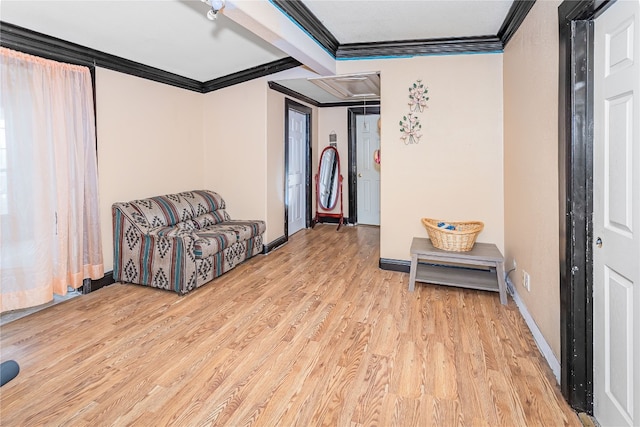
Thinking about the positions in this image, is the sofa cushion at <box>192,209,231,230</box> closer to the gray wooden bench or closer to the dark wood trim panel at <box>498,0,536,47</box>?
the gray wooden bench

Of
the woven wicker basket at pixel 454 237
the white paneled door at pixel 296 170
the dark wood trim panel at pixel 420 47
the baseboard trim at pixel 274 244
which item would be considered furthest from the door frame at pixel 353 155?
the woven wicker basket at pixel 454 237

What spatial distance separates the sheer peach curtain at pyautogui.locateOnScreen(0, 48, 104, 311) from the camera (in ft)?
9.32

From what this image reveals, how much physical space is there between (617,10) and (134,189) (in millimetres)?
4042

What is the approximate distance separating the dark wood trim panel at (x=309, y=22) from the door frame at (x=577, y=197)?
1.82 meters

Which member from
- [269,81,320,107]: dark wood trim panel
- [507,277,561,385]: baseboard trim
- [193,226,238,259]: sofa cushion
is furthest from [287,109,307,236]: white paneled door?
[507,277,561,385]: baseboard trim

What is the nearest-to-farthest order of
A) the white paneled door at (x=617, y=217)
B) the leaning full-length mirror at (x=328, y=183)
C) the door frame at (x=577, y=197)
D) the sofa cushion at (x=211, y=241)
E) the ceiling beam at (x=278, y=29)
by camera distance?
the white paneled door at (x=617, y=217)
the door frame at (x=577, y=197)
the ceiling beam at (x=278, y=29)
the sofa cushion at (x=211, y=241)
the leaning full-length mirror at (x=328, y=183)

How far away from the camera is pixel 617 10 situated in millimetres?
1510

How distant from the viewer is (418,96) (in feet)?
12.6

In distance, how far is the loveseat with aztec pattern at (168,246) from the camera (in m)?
3.49

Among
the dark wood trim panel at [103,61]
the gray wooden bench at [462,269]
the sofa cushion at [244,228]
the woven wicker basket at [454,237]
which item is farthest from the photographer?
the sofa cushion at [244,228]

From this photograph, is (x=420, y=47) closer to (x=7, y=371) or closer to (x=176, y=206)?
(x=176, y=206)

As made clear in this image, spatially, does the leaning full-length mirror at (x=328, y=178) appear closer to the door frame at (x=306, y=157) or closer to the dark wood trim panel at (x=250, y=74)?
the door frame at (x=306, y=157)

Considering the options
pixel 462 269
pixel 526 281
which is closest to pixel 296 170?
pixel 462 269

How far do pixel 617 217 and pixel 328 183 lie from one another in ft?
18.3
